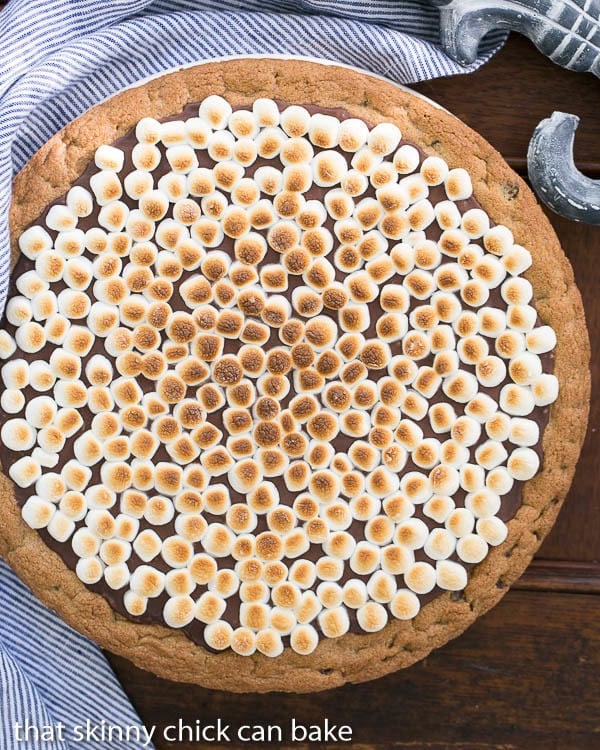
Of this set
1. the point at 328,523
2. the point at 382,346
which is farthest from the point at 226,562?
the point at 382,346

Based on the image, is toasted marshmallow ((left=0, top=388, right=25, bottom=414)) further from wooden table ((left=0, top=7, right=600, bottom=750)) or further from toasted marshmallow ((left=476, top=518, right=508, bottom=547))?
toasted marshmallow ((left=476, top=518, right=508, bottom=547))

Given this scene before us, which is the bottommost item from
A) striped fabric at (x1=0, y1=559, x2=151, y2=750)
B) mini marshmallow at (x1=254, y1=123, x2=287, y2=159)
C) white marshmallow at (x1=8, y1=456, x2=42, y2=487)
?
striped fabric at (x1=0, y1=559, x2=151, y2=750)

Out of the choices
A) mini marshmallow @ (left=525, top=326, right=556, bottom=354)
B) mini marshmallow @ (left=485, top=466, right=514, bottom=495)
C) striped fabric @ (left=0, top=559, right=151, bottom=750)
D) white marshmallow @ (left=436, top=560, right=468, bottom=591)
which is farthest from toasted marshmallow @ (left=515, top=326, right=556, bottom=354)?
striped fabric @ (left=0, top=559, right=151, bottom=750)

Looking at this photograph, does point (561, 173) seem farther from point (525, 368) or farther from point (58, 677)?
point (58, 677)

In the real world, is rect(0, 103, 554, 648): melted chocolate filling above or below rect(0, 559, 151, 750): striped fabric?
above

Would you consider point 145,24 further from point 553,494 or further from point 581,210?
point 553,494

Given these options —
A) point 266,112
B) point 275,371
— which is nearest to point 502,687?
point 275,371

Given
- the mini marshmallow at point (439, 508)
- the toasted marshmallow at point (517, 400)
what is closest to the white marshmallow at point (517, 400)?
the toasted marshmallow at point (517, 400)
